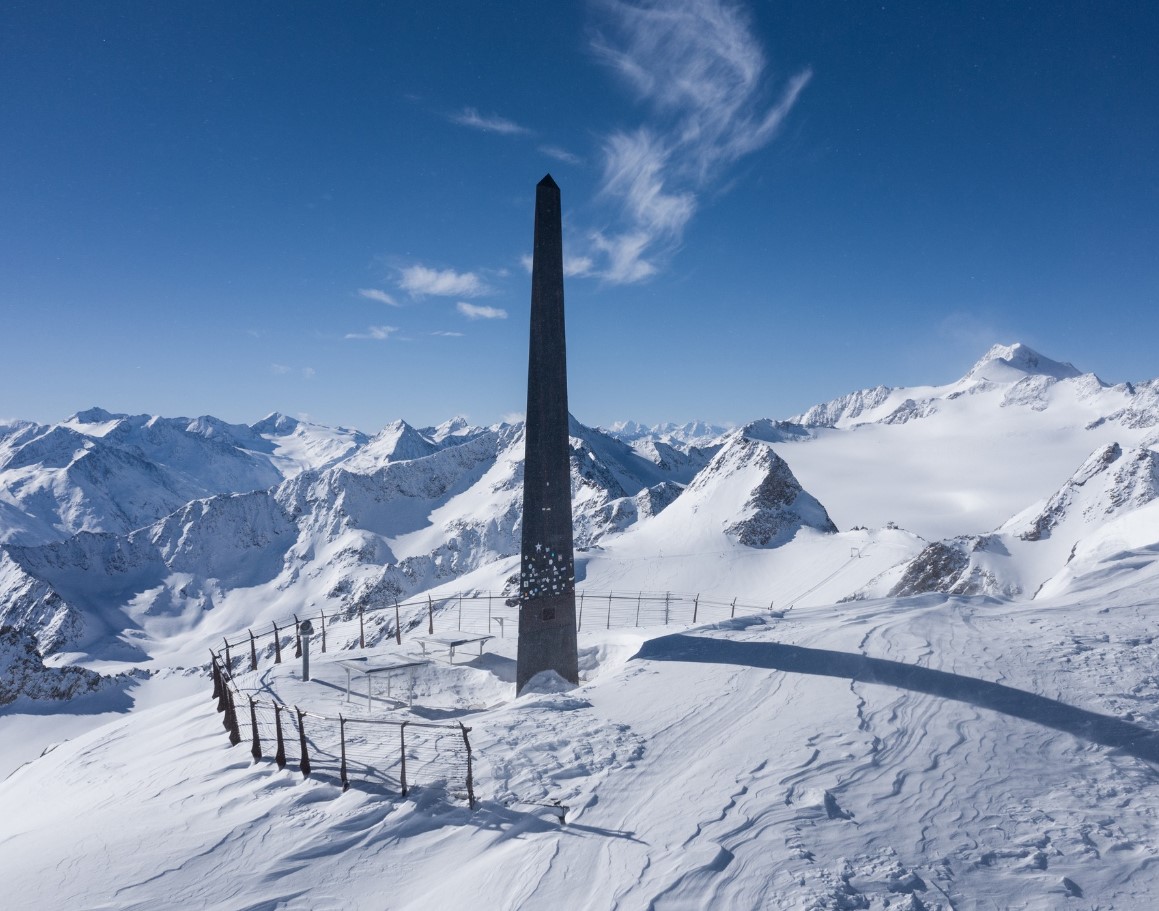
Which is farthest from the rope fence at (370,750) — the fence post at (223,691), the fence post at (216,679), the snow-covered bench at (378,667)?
the fence post at (216,679)

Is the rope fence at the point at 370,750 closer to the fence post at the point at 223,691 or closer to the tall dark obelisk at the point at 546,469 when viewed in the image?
the fence post at the point at 223,691

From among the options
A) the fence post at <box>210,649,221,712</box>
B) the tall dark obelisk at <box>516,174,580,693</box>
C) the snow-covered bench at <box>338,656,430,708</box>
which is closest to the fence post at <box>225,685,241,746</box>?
the snow-covered bench at <box>338,656,430,708</box>

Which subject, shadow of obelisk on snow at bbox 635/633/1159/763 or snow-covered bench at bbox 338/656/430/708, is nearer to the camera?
shadow of obelisk on snow at bbox 635/633/1159/763

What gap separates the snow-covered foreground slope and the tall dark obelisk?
2583 millimetres

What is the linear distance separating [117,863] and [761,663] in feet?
36.9

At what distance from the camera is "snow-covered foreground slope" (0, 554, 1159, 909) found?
6.75m

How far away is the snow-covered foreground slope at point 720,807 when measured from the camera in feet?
22.1

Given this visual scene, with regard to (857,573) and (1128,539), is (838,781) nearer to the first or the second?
(1128,539)

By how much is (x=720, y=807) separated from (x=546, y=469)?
29.5 feet

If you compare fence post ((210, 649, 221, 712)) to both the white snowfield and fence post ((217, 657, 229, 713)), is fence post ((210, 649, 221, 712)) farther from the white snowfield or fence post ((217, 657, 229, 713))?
the white snowfield

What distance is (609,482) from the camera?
196m

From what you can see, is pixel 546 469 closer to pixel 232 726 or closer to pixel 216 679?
pixel 232 726

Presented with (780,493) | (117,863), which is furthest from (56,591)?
(117,863)

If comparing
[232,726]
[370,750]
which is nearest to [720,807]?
[370,750]
